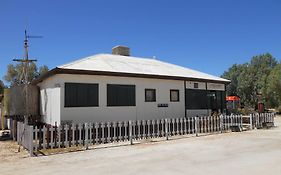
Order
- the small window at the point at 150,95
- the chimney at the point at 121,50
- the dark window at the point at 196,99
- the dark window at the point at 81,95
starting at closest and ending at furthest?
1. the dark window at the point at 81,95
2. the small window at the point at 150,95
3. the dark window at the point at 196,99
4. the chimney at the point at 121,50

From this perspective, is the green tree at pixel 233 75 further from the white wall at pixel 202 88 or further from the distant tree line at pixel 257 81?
the white wall at pixel 202 88

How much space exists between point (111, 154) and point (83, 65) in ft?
21.0

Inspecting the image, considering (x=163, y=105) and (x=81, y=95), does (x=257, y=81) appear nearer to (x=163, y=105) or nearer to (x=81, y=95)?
(x=163, y=105)

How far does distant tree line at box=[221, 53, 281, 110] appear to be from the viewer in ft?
135

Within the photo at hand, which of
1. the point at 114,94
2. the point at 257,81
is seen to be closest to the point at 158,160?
the point at 114,94

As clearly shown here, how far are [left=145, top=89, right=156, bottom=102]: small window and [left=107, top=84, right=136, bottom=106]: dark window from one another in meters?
0.96

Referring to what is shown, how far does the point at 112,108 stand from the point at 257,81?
5620 cm

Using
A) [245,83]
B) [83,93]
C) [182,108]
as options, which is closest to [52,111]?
[83,93]

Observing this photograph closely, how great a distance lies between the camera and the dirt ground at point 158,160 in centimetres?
661

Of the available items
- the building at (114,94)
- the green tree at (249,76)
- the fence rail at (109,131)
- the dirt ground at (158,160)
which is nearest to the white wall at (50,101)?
the building at (114,94)

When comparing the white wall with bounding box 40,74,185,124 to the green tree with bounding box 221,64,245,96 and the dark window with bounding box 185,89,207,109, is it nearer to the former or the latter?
the dark window with bounding box 185,89,207,109

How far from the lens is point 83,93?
43.0ft

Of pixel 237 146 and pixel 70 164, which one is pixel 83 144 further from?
pixel 237 146

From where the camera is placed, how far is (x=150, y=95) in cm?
1570
